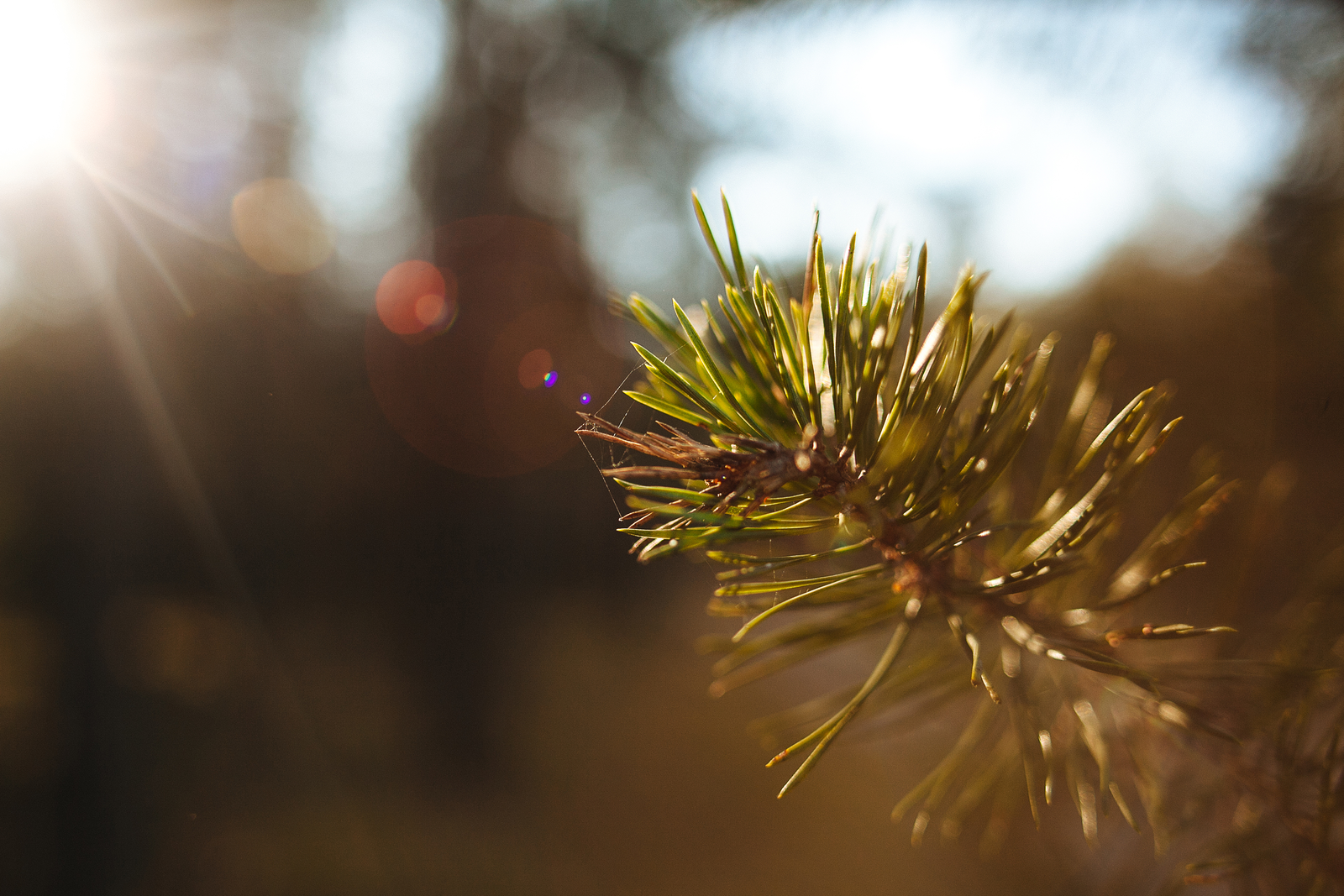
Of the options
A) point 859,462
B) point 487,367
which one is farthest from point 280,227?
point 859,462

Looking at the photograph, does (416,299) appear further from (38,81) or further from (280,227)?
(38,81)

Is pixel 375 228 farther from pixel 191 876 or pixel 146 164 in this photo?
pixel 191 876

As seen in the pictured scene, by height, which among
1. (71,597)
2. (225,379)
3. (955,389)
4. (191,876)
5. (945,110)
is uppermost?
(225,379)

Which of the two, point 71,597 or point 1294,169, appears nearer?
point 1294,169

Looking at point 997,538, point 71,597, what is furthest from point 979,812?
point 71,597

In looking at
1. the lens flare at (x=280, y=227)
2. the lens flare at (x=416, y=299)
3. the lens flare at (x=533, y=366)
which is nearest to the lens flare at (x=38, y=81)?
the lens flare at (x=280, y=227)

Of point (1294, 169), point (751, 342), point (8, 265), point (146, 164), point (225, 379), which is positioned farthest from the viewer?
point (225, 379)

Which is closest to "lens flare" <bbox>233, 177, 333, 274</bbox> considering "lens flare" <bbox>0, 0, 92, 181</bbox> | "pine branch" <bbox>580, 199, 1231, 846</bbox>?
"lens flare" <bbox>0, 0, 92, 181</bbox>

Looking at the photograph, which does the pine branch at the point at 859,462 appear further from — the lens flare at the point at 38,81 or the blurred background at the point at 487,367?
the lens flare at the point at 38,81
